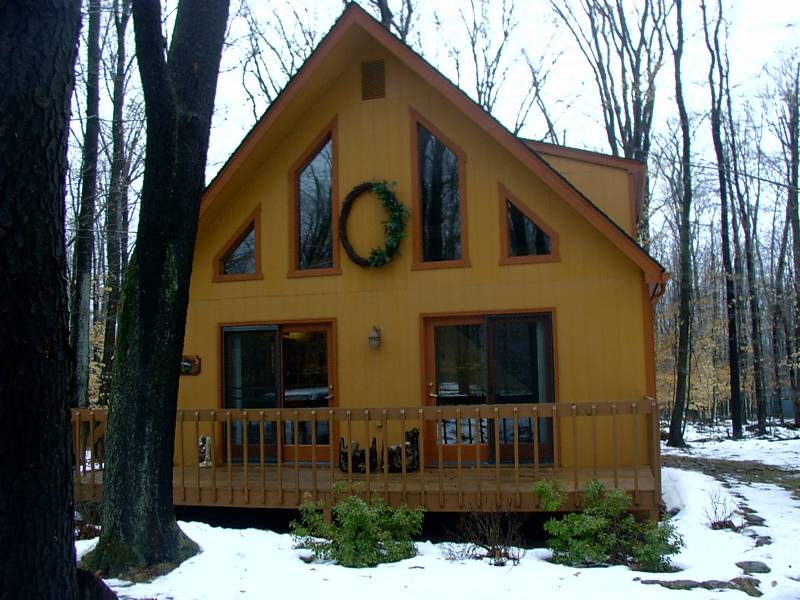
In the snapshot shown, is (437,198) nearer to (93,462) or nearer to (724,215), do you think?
(93,462)

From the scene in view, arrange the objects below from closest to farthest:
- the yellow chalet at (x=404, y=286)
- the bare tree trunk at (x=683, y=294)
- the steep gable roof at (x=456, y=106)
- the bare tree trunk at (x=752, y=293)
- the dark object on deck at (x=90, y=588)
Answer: the dark object on deck at (x=90, y=588) < the steep gable roof at (x=456, y=106) < the yellow chalet at (x=404, y=286) < the bare tree trunk at (x=683, y=294) < the bare tree trunk at (x=752, y=293)

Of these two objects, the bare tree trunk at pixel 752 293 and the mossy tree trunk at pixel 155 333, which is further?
the bare tree trunk at pixel 752 293

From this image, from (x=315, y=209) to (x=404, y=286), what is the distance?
1.72 metres

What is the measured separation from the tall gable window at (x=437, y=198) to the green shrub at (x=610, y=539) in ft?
13.3

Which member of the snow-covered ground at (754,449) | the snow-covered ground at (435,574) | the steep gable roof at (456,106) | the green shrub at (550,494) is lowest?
the snow-covered ground at (754,449)

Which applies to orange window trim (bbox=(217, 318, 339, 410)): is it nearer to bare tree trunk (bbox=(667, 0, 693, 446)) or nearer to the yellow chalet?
the yellow chalet

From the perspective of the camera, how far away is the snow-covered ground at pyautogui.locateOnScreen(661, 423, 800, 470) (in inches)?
591

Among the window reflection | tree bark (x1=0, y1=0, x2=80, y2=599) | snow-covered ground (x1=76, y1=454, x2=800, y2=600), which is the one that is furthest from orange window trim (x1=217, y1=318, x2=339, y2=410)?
tree bark (x1=0, y1=0, x2=80, y2=599)

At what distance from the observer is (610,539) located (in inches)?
254

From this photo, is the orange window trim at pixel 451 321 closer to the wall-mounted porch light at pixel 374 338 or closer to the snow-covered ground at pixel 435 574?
the wall-mounted porch light at pixel 374 338

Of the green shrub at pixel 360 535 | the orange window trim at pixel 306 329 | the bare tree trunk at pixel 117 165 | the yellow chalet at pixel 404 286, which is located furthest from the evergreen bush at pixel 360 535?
the bare tree trunk at pixel 117 165

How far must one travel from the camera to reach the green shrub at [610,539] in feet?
19.9

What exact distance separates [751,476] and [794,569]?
6.32 metres

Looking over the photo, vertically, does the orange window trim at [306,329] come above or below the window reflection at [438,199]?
below
